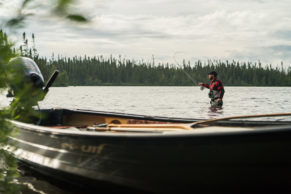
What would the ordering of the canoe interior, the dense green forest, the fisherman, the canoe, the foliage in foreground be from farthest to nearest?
1. the dense green forest
2. the fisherman
3. the canoe interior
4. the canoe
5. the foliage in foreground

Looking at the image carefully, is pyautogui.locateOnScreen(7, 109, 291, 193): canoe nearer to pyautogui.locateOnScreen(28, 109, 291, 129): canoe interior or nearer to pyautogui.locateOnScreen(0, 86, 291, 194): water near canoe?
pyautogui.locateOnScreen(0, 86, 291, 194): water near canoe

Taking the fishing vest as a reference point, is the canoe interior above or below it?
below

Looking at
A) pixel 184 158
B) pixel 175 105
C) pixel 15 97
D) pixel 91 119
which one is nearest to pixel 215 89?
pixel 91 119

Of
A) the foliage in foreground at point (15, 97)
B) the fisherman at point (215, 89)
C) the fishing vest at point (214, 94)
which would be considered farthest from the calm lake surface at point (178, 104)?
the foliage in foreground at point (15, 97)

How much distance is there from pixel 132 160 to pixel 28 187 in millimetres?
2620

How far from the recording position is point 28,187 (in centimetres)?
610

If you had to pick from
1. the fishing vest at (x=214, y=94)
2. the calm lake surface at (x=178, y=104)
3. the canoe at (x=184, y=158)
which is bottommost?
the calm lake surface at (x=178, y=104)

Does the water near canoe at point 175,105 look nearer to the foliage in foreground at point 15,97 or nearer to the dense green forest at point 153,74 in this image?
the foliage in foreground at point 15,97

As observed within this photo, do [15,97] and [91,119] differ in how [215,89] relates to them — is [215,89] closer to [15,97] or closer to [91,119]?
[91,119]

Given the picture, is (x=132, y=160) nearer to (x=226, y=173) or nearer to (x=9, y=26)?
(x=226, y=173)

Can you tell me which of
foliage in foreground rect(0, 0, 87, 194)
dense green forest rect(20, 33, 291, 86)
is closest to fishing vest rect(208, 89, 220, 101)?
foliage in foreground rect(0, 0, 87, 194)

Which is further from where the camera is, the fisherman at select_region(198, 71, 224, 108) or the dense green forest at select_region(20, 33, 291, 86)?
the dense green forest at select_region(20, 33, 291, 86)

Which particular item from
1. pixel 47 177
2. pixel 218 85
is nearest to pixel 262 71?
pixel 218 85

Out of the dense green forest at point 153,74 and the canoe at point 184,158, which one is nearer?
the canoe at point 184,158
